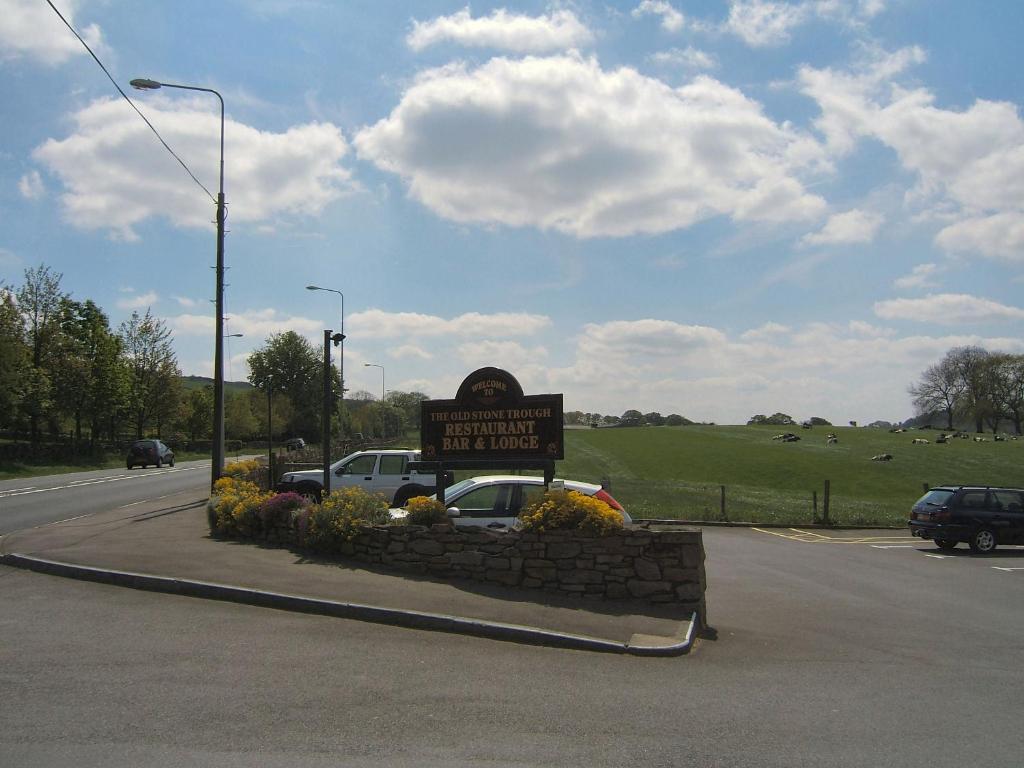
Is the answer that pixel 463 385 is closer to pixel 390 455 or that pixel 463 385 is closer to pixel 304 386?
pixel 390 455

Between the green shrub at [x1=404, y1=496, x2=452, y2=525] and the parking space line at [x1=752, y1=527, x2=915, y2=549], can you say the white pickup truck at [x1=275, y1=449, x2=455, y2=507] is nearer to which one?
the green shrub at [x1=404, y1=496, x2=452, y2=525]

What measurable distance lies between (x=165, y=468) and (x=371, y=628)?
42.6 meters

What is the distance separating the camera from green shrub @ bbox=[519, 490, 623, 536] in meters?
10.3

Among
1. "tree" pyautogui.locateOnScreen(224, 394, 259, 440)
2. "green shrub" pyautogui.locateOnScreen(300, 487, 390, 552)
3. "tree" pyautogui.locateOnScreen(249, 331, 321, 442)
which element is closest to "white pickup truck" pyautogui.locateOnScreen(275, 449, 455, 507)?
"green shrub" pyautogui.locateOnScreen(300, 487, 390, 552)

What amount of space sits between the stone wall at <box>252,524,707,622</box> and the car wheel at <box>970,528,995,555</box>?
14131 mm

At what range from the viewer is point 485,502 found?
1236 centimetres

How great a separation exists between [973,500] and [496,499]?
15205 millimetres

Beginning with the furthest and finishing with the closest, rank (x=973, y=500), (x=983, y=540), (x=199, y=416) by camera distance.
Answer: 1. (x=199, y=416)
2. (x=973, y=500)
3. (x=983, y=540)

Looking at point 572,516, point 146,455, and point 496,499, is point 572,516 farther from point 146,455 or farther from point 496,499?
point 146,455

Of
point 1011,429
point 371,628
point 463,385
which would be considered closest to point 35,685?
point 371,628

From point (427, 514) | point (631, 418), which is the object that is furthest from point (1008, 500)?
point (631, 418)

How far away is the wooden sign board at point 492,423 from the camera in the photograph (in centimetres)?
1233

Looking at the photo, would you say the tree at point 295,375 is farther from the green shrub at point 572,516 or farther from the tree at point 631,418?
the green shrub at point 572,516

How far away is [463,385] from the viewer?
505 inches
